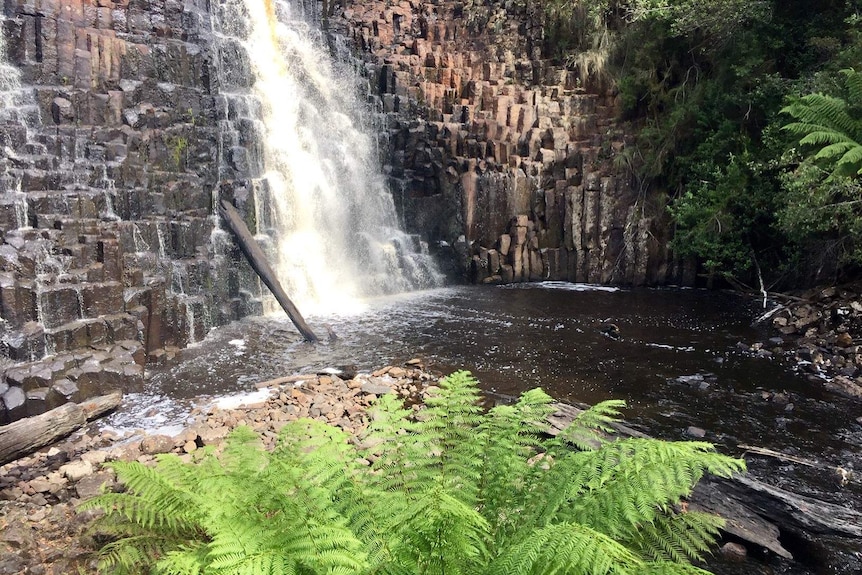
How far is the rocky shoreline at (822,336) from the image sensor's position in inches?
355

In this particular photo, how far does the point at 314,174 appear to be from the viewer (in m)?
15.0

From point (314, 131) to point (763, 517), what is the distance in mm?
13218

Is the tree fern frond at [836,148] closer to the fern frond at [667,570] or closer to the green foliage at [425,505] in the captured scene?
the green foliage at [425,505]

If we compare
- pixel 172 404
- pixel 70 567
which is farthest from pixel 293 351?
pixel 70 567

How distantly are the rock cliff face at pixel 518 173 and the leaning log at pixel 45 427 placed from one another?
1005 cm

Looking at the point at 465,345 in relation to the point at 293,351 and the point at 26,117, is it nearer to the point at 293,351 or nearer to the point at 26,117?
the point at 293,351

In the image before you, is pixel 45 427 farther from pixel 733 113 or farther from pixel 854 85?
pixel 733 113

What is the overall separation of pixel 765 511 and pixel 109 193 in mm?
A: 10561

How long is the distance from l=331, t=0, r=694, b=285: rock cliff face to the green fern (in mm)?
4912

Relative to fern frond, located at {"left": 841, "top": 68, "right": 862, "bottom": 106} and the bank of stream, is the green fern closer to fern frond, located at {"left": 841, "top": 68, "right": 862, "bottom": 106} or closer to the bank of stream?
fern frond, located at {"left": 841, "top": 68, "right": 862, "bottom": 106}

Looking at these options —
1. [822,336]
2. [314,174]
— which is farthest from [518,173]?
[822,336]

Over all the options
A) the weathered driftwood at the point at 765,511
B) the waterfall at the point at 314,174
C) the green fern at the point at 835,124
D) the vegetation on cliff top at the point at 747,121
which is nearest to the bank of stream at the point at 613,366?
the weathered driftwood at the point at 765,511

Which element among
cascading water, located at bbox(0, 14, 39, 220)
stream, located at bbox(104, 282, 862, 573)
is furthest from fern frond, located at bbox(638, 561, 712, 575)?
cascading water, located at bbox(0, 14, 39, 220)

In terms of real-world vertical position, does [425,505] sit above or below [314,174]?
below
